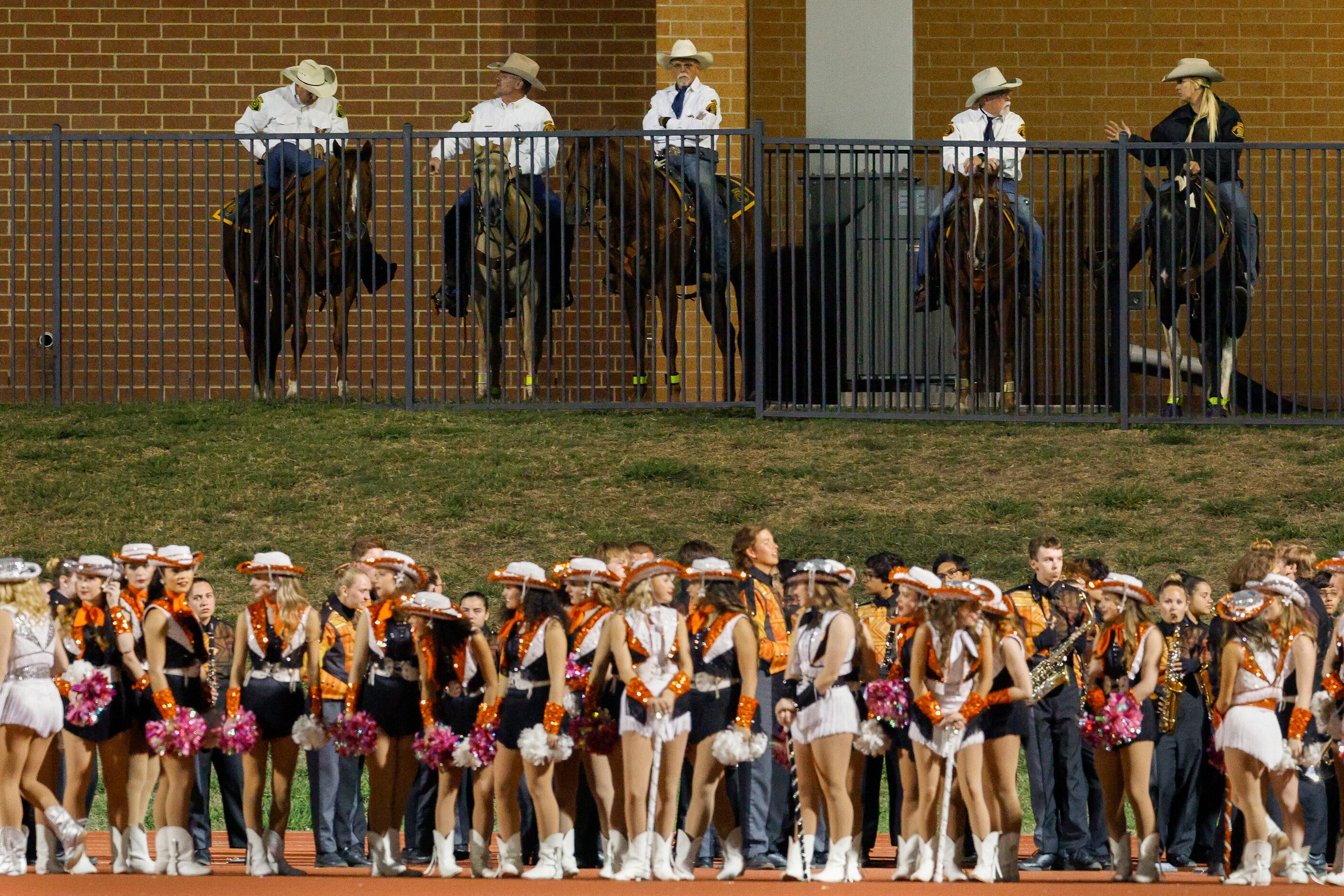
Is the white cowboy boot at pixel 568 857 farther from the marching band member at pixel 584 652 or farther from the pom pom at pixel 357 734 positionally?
the pom pom at pixel 357 734

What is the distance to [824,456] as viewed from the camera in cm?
1455

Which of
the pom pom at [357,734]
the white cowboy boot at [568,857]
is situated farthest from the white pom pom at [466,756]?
the white cowboy boot at [568,857]

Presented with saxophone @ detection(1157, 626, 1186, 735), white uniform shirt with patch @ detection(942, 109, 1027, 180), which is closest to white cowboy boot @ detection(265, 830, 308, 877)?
saxophone @ detection(1157, 626, 1186, 735)

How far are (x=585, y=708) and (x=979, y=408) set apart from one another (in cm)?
673

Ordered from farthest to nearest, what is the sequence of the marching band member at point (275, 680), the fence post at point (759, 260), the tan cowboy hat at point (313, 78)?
1. the tan cowboy hat at point (313, 78)
2. the fence post at point (759, 260)
3. the marching band member at point (275, 680)

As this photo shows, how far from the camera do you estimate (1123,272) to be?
14.9 metres

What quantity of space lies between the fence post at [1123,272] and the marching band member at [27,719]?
7976 millimetres

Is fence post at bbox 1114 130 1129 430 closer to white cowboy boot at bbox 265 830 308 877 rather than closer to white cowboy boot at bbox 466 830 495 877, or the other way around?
white cowboy boot at bbox 466 830 495 877

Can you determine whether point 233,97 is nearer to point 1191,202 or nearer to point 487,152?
point 487,152

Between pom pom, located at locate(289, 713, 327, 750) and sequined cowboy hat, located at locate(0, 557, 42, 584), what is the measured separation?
1.35 m

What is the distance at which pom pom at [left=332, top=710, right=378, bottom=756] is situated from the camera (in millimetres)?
9484

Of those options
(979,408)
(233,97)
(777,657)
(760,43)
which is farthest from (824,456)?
(233,97)

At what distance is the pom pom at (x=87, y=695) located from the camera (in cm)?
945

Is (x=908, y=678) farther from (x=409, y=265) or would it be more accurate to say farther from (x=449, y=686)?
(x=409, y=265)
